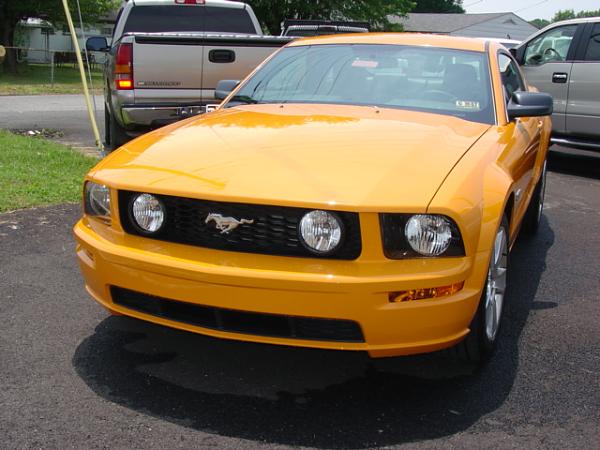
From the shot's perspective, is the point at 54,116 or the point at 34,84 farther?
the point at 34,84

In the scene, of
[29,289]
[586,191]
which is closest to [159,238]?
[29,289]

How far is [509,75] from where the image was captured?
5.25m

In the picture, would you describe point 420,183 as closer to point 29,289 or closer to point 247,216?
point 247,216

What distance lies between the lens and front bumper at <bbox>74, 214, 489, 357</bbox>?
2.74 metres

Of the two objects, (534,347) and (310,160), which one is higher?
(310,160)

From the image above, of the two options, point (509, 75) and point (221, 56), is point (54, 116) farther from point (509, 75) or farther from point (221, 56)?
point (509, 75)

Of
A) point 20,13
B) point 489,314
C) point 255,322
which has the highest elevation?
point 20,13

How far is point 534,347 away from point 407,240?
133cm

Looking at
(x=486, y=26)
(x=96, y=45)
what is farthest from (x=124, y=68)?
(x=486, y=26)

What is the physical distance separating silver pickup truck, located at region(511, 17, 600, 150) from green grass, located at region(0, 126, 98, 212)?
5.97 metres

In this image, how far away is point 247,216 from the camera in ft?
9.47

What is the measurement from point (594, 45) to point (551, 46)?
0.84 meters

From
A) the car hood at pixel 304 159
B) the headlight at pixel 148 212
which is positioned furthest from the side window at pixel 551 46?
the headlight at pixel 148 212

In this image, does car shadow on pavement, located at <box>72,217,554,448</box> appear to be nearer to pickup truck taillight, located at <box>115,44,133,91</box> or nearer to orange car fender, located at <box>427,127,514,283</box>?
orange car fender, located at <box>427,127,514,283</box>
